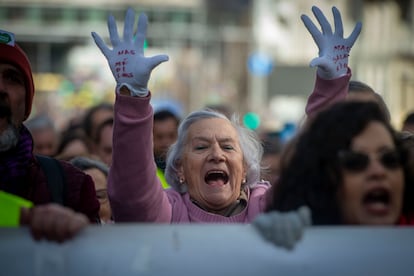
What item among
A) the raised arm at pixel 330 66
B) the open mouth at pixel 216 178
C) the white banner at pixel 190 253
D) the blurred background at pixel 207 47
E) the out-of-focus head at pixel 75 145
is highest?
the raised arm at pixel 330 66

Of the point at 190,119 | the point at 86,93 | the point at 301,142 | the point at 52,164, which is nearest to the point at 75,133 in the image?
the point at 190,119

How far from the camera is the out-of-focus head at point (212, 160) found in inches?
184

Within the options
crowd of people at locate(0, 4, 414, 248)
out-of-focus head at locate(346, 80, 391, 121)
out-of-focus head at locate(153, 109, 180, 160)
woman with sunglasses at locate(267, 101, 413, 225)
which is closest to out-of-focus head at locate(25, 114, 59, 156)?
out-of-focus head at locate(153, 109, 180, 160)

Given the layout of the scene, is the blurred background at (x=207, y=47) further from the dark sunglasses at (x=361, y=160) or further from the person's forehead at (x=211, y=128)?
the dark sunglasses at (x=361, y=160)

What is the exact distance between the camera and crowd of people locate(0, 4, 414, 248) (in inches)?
130

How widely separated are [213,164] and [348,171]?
146 cm

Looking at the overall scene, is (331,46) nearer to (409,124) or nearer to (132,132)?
(132,132)

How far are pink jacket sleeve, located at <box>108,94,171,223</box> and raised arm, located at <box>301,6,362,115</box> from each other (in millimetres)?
648

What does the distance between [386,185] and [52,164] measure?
1259mm

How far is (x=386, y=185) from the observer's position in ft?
10.8

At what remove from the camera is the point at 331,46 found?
4.46 meters

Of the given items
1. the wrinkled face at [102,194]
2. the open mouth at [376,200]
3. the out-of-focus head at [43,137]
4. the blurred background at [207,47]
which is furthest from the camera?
the blurred background at [207,47]

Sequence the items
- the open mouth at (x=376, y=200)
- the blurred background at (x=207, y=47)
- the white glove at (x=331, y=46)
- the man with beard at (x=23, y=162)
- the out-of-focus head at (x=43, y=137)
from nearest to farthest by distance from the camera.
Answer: the open mouth at (x=376, y=200), the man with beard at (x=23, y=162), the white glove at (x=331, y=46), the out-of-focus head at (x=43, y=137), the blurred background at (x=207, y=47)

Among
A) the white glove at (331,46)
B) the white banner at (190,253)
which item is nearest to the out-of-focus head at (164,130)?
the white glove at (331,46)
